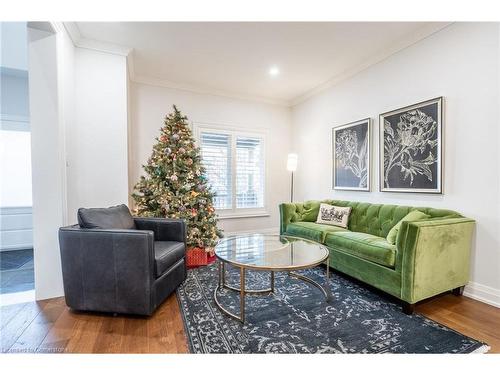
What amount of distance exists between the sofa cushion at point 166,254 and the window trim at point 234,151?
6.67ft

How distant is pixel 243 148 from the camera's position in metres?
4.83

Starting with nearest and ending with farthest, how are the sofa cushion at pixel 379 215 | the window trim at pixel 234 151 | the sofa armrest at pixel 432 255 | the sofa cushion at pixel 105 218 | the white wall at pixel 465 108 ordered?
the sofa armrest at pixel 432 255
the sofa cushion at pixel 105 218
the white wall at pixel 465 108
the sofa cushion at pixel 379 215
the window trim at pixel 234 151

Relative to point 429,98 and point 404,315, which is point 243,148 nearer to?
point 429,98

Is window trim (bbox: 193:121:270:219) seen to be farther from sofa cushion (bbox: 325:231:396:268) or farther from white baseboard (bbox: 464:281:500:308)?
white baseboard (bbox: 464:281:500:308)

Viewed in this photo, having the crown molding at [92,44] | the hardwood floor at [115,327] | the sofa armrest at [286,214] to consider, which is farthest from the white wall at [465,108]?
the crown molding at [92,44]

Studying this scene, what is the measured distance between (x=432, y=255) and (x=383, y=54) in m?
2.58

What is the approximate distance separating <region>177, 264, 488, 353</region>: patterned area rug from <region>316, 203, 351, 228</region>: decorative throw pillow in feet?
3.34

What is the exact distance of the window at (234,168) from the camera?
4.55 meters

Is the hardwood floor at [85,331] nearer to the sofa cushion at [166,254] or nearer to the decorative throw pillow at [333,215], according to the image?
the sofa cushion at [166,254]

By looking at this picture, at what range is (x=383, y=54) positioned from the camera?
3.21 m

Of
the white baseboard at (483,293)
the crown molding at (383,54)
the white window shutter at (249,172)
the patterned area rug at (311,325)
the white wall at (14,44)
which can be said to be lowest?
the patterned area rug at (311,325)

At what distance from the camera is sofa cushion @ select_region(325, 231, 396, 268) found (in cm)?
224

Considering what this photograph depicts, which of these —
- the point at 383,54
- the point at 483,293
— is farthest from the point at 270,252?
the point at 383,54
